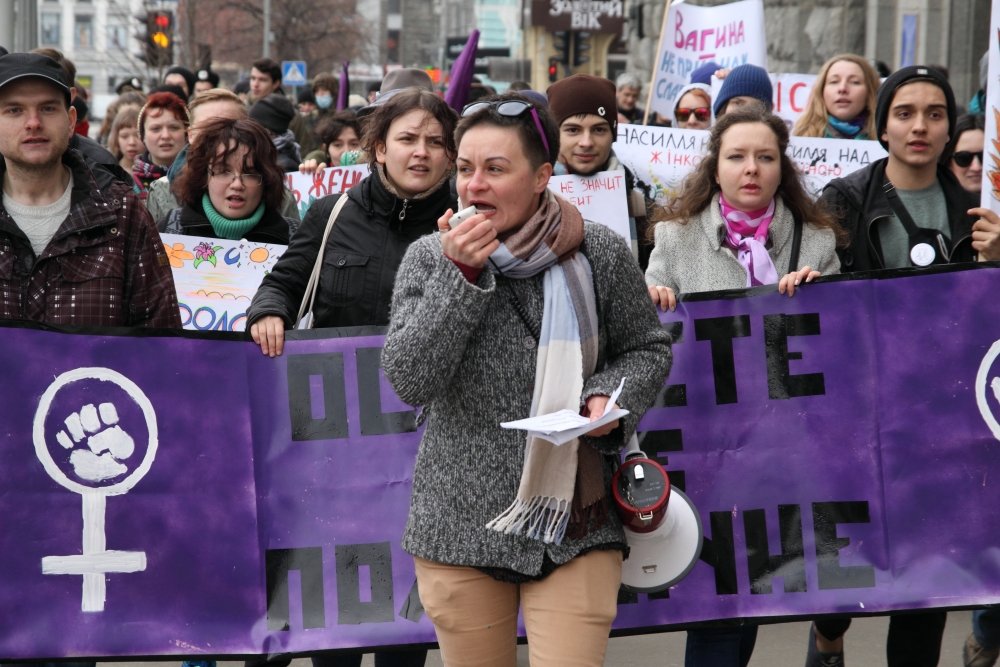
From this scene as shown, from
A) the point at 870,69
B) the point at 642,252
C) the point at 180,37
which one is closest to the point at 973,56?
the point at 870,69

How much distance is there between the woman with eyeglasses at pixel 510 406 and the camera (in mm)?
3400

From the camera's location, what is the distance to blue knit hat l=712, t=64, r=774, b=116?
706 cm

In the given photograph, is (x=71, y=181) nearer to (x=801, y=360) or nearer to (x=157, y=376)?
(x=157, y=376)

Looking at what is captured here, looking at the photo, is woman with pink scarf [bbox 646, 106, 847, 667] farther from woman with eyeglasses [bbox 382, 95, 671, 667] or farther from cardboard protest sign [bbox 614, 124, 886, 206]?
cardboard protest sign [bbox 614, 124, 886, 206]

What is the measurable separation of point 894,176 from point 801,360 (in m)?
0.78

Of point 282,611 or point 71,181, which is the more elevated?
point 71,181

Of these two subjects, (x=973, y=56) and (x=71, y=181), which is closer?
(x=71, y=181)

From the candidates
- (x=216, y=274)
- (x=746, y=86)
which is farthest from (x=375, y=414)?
(x=746, y=86)

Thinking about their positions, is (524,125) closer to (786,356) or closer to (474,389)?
(474,389)

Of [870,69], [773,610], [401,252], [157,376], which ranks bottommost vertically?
[773,610]

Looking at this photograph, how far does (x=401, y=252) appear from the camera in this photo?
14.9ft

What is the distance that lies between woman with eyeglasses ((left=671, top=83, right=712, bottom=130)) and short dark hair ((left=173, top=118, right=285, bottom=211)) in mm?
3472

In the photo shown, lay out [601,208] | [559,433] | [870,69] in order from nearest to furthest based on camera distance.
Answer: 1. [559,433]
2. [601,208]
3. [870,69]

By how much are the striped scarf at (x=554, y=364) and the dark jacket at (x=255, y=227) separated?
288 cm
